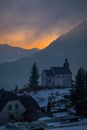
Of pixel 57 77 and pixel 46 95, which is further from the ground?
pixel 57 77

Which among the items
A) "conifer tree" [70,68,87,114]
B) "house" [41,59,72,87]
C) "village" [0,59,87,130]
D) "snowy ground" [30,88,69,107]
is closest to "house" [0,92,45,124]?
"village" [0,59,87,130]

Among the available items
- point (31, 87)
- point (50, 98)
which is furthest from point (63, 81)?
point (50, 98)

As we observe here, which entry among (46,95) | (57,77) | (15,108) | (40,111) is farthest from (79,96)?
(57,77)

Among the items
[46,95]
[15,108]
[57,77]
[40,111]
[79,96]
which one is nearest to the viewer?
[79,96]

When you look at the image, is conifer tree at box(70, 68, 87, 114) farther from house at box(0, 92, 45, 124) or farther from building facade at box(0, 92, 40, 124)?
building facade at box(0, 92, 40, 124)

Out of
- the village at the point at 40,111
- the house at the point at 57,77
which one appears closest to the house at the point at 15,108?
the village at the point at 40,111

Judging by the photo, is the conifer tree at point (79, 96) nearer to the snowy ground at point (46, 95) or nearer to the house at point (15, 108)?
the house at point (15, 108)

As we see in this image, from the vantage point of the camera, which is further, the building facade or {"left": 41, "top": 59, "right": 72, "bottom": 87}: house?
{"left": 41, "top": 59, "right": 72, "bottom": 87}: house

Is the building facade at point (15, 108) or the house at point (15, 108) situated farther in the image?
the building facade at point (15, 108)

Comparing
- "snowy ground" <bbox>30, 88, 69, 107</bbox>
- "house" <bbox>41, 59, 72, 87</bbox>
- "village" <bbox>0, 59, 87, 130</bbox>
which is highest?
"house" <bbox>41, 59, 72, 87</bbox>

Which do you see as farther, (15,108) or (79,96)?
(15,108)

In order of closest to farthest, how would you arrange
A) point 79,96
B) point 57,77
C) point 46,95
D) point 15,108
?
point 79,96
point 15,108
point 46,95
point 57,77

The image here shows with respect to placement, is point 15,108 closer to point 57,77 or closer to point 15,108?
point 15,108

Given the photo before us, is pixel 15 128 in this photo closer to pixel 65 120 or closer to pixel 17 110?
pixel 65 120
